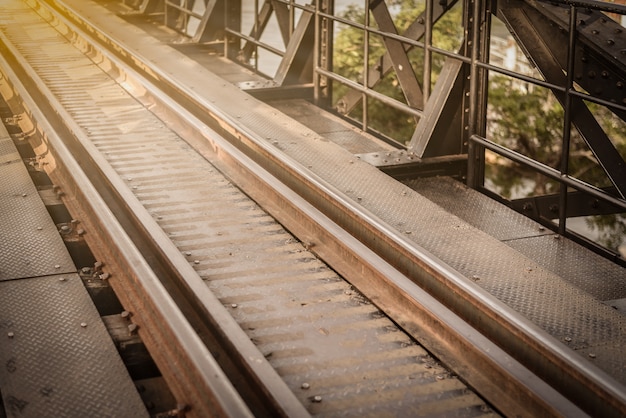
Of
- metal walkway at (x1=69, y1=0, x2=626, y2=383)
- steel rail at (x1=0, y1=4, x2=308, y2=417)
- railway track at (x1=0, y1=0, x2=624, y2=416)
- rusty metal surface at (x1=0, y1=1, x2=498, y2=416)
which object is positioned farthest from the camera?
metal walkway at (x1=69, y1=0, x2=626, y2=383)

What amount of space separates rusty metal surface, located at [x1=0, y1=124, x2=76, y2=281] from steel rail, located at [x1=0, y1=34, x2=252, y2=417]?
8.8 inches

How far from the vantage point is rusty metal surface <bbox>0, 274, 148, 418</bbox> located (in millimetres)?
4355

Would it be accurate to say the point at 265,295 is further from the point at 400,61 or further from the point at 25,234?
the point at 400,61

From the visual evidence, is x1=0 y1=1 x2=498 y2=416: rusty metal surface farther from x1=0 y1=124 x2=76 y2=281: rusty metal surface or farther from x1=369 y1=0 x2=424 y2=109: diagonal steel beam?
x1=369 y1=0 x2=424 y2=109: diagonal steel beam

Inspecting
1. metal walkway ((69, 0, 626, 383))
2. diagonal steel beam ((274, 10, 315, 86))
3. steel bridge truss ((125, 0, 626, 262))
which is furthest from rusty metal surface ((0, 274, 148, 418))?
diagonal steel beam ((274, 10, 315, 86))

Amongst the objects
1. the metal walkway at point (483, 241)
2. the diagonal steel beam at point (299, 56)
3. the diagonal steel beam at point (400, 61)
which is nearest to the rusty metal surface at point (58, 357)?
the metal walkway at point (483, 241)

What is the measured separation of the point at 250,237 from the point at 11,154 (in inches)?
123

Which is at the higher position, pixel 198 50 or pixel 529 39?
pixel 529 39

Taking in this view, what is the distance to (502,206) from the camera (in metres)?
7.04

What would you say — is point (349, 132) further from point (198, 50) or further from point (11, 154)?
point (198, 50)

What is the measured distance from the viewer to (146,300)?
17.1 feet

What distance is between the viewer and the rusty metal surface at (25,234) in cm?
590

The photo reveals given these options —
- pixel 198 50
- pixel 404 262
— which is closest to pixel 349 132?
pixel 404 262

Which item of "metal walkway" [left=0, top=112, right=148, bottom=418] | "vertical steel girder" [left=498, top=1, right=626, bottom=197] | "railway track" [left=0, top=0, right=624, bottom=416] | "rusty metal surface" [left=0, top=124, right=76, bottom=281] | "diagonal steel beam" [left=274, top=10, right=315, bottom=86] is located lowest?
"rusty metal surface" [left=0, top=124, right=76, bottom=281]
